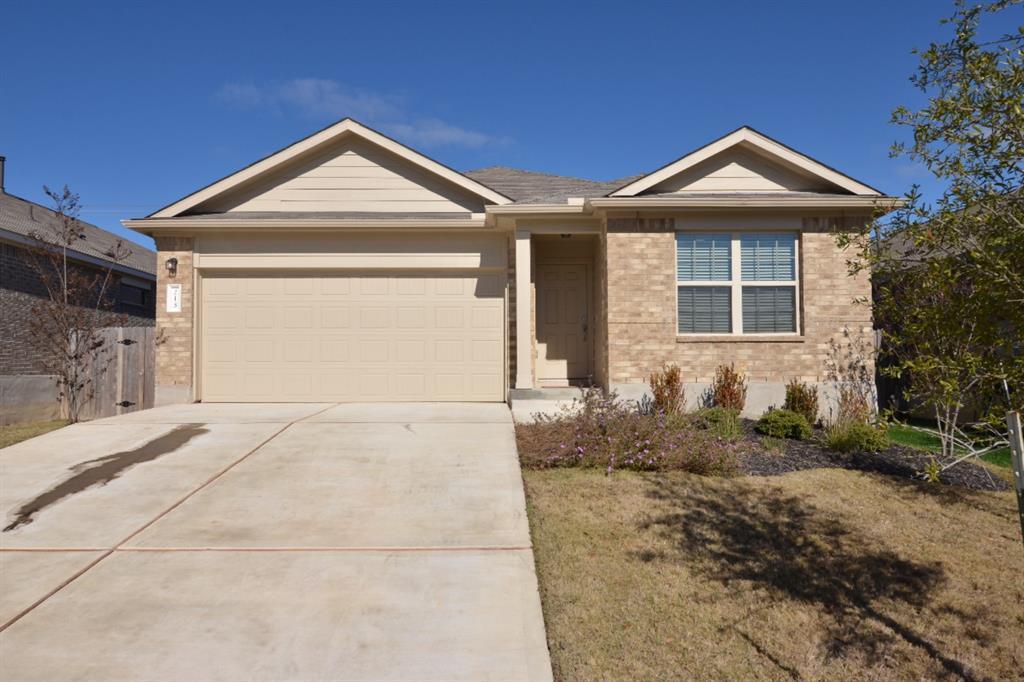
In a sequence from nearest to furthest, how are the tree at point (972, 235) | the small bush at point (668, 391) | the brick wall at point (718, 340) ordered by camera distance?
the tree at point (972, 235) < the small bush at point (668, 391) < the brick wall at point (718, 340)

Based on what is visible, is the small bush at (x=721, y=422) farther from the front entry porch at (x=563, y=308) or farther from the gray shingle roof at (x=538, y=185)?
the gray shingle roof at (x=538, y=185)

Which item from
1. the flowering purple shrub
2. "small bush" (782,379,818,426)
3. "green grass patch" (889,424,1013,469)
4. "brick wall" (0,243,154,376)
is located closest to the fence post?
the flowering purple shrub

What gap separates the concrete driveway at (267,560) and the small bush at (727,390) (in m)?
3.71

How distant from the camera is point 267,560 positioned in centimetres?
428

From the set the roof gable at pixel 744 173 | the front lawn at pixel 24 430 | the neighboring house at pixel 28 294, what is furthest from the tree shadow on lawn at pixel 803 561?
the neighboring house at pixel 28 294

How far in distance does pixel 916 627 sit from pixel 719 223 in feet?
23.8

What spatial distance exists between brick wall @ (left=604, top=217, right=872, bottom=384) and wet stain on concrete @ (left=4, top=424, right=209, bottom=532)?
607 cm

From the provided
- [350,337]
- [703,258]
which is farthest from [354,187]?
[703,258]

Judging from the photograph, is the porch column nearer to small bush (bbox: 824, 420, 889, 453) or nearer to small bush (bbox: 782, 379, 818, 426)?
small bush (bbox: 782, 379, 818, 426)

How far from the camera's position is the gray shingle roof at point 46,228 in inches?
542

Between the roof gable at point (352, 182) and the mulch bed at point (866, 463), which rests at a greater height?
the roof gable at point (352, 182)

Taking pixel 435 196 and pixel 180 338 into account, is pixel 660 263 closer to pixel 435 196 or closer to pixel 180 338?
pixel 435 196

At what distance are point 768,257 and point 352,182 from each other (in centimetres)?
733

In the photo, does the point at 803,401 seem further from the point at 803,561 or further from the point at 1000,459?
the point at 803,561
